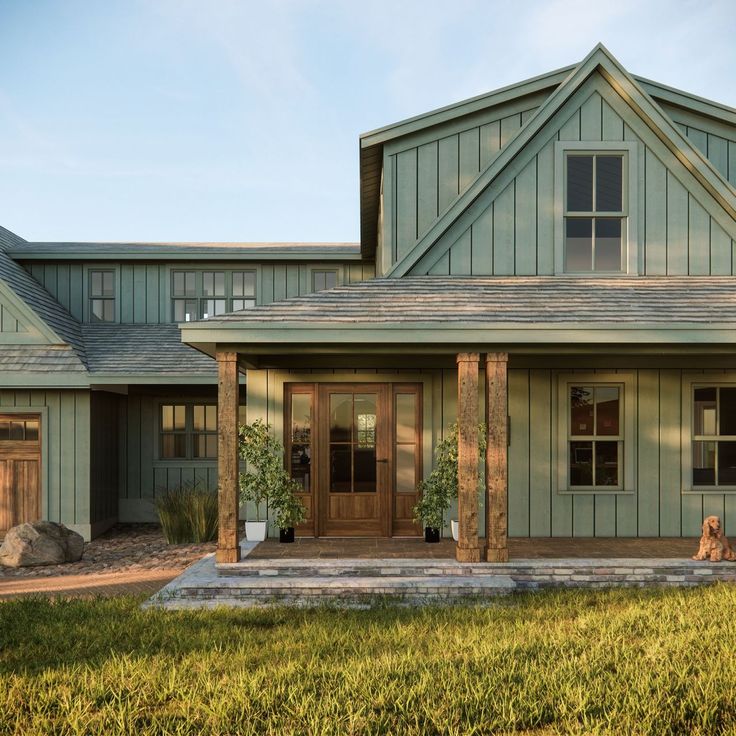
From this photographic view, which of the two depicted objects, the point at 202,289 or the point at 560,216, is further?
the point at 202,289

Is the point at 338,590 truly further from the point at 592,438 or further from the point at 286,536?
the point at 592,438

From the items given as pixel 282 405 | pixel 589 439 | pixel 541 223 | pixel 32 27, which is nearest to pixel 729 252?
pixel 541 223

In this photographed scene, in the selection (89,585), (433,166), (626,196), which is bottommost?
(89,585)

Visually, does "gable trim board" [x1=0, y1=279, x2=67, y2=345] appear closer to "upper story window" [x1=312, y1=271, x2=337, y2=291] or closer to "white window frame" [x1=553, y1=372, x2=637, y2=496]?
"upper story window" [x1=312, y1=271, x2=337, y2=291]

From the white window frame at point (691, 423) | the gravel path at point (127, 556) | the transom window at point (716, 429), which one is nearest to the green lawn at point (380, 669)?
the gravel path at point (127, 556)

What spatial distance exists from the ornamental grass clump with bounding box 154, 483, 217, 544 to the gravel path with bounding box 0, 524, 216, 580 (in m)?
0.20

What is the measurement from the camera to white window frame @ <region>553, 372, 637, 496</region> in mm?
9570

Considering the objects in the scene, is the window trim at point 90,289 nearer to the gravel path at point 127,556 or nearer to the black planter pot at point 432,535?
the gravel path at point 127,556

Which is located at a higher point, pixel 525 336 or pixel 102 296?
pixel 102 296

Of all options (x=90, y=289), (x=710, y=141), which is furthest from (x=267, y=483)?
(x=710, y=141)

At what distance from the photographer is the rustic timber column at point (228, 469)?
7.65m

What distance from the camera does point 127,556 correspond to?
10422 millimetres

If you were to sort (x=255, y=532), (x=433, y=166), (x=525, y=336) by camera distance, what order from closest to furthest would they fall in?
(x=525, y=336) < (x=255, y=532) < (x=433, y=166)

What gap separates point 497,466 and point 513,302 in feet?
7.28
